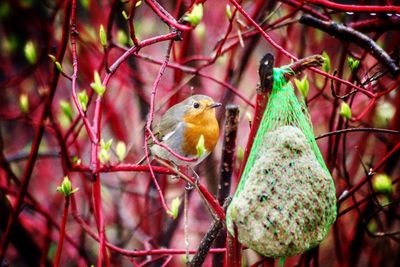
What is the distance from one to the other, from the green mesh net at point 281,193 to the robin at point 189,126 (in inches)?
34.1

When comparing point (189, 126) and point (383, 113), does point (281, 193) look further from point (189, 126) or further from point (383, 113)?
point (383, 113)

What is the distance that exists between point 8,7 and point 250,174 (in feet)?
10.5

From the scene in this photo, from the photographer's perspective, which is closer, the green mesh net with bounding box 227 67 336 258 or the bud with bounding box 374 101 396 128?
the green mesh net with bounding box 227 67 336 258

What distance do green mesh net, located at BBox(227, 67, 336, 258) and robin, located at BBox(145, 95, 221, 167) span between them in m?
0.87

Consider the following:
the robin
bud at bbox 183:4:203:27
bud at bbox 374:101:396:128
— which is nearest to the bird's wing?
the robin

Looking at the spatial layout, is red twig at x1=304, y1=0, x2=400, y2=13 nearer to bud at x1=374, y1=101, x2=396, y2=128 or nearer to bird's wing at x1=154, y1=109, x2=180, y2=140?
bird's wing at x1=154, y1=109, x2=180, y2=140

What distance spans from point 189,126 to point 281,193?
45.0 inches

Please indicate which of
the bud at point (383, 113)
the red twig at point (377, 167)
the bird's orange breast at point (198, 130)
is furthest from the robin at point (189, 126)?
the bud at point (383, 113)

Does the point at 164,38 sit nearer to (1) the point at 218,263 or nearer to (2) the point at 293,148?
(2) the point at 293,148

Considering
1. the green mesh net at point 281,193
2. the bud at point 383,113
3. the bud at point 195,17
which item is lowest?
the green mesh net at point 281,193

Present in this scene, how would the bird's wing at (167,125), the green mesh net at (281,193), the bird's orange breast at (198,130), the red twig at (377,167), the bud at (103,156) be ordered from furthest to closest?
the bird's wing at (167,125)
the bird's orange breast at (198,130)
the red twig at (377,167)
the bud at (103,156)
the green mesh net at (281,193)

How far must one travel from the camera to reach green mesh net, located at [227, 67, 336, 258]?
76.9 inches

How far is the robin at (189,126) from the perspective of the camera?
9.82ft

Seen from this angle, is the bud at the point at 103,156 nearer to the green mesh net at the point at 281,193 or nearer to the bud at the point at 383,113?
the green mesh net at the point at 281,193
